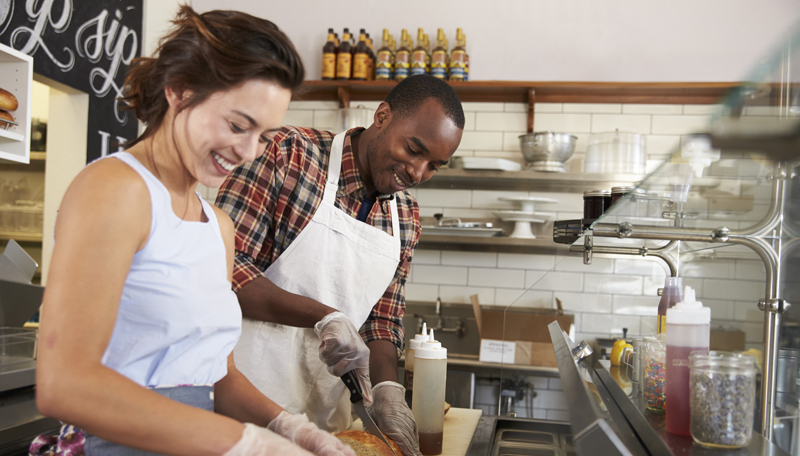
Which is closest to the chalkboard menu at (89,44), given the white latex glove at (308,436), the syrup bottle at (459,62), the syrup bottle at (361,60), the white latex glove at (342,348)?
the syrup bottle at (361,60)

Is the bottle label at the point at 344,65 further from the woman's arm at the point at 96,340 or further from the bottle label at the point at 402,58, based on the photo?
the woman's arm at the point at 96,340

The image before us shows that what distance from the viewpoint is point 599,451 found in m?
0.59

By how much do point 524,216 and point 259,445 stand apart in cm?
310

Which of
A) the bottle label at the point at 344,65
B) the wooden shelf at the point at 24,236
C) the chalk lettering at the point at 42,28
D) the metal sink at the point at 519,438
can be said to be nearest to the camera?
the metal sink at the point at 519,438

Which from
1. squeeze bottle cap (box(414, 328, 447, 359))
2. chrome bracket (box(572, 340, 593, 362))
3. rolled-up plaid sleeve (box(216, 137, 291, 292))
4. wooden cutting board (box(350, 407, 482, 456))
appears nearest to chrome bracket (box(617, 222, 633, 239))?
chrome bracket (box(572, 340, 593, 362))

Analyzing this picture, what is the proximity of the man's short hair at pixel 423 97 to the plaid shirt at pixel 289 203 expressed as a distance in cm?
23

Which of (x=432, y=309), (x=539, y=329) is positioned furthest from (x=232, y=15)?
(x=432, y=309)

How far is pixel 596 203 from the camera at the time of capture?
1.50 metres

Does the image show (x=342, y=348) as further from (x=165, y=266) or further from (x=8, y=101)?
(x=8, y=101)

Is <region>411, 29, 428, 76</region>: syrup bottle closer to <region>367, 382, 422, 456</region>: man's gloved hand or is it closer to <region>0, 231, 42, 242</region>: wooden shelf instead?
<region>367, 382, 422, 456</region>: man's gloved hand

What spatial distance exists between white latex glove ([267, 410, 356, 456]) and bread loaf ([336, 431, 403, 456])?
0.62ft

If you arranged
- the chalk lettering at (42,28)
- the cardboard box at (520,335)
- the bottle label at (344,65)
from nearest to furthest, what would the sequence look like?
1. the cardboard box at (520,335)
2. the chalk lettering at (42,28)
3. the bottle label at (344,65)

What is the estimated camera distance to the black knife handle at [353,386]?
4.67ft

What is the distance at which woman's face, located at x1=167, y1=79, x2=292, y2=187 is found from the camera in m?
0.89
